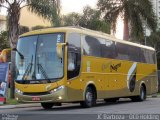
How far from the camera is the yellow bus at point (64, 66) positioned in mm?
19297

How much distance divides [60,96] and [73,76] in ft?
4.33

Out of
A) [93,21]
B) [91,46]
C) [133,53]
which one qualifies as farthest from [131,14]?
[91,46]

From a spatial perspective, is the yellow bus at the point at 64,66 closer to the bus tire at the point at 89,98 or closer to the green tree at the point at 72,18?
the bus tire at the point at 89,98

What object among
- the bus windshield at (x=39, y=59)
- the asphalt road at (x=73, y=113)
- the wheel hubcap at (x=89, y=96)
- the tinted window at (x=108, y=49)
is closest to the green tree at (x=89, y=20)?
the tinted window at (x=108, y=49)

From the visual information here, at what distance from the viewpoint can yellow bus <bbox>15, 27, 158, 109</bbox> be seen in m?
19.3

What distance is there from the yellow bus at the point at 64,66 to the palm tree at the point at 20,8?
6.57 meters

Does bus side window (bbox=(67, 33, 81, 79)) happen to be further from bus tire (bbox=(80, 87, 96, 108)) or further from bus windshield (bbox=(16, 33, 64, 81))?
bus tire (bbox=(80, 87, 96, 108))

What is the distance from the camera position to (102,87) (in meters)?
22.9

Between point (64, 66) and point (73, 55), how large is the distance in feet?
Result: 3.31

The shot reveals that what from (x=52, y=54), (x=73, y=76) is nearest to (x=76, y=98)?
(x=73, y=76)

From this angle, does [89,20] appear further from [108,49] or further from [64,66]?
[64,66]

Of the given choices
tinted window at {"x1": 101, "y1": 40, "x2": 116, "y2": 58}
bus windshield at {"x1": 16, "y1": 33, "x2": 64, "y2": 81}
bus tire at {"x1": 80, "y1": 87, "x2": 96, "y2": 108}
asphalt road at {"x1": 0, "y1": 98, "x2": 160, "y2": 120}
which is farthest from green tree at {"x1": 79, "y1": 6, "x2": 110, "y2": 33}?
asphalt road at {"x1": 0, "y1": 98, "x2": 160, "y2": 120}

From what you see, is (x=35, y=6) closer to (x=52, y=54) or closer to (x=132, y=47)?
(x=132, y=47)

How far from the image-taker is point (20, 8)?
28.8 meters
